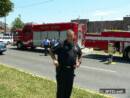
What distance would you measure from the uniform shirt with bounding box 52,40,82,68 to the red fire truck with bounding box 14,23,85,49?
24986 mm

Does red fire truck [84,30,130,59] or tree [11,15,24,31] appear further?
tree [11,15,24,31]

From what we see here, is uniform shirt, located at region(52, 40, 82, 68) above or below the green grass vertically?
above

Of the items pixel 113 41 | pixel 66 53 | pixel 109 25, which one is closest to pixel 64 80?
pixel 66 53

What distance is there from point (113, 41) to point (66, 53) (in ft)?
66.6

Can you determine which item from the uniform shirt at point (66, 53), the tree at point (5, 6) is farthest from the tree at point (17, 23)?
the uniform shirt at point (66, 53)

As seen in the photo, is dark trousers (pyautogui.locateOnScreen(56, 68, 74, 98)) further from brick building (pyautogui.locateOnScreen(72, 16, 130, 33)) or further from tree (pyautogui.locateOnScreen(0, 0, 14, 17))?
brick building (pyautogui.locateOnScreen(72, 16, 130, 33))

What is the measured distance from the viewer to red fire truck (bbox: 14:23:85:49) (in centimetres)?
3438

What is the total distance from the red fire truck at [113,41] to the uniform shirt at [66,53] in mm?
19335

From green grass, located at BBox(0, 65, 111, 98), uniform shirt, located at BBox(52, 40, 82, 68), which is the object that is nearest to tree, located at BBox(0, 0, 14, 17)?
green grass, located at BBox(0, 65, 111, 98)

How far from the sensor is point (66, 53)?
8.53 meters

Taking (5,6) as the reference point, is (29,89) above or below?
below

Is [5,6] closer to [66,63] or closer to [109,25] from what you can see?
[66,63]

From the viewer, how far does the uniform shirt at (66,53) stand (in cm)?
853

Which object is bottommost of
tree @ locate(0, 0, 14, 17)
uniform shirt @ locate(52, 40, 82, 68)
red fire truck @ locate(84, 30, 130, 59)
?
red fire truck @ locate(84, 30, 130, 59)
